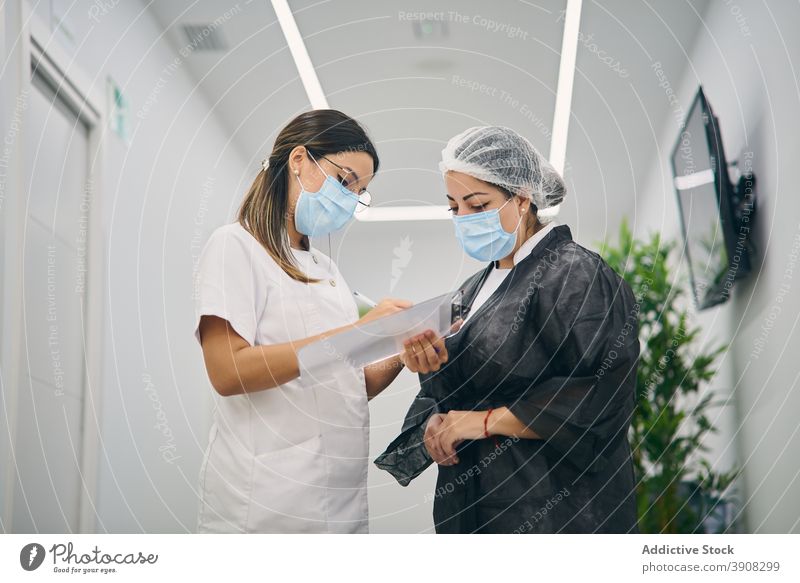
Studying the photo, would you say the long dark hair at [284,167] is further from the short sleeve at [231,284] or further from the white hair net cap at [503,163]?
the white hair net cap at [503,163]

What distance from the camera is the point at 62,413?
5.55 ft

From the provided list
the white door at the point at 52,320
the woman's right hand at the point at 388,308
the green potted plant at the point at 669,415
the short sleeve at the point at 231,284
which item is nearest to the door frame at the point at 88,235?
the white door at the point at 52,320

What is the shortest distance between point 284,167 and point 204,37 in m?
0.68

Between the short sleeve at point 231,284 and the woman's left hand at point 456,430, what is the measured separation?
1.01 feet

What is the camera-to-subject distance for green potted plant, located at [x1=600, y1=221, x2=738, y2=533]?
2160mm

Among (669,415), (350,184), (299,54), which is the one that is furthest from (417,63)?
(669,415)

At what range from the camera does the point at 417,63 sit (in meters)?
1.81

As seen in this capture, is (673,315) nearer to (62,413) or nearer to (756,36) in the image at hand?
(756,36)

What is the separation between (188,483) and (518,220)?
0.76m

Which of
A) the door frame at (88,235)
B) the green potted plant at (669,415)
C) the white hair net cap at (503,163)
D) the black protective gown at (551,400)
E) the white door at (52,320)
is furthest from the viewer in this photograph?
the green potted plant at (669,415)

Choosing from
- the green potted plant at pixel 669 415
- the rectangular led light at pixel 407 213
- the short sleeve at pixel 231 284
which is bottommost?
the green potted plant at pixel 669 415
